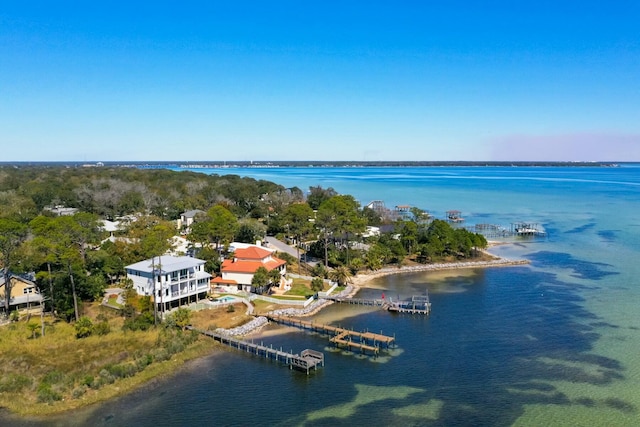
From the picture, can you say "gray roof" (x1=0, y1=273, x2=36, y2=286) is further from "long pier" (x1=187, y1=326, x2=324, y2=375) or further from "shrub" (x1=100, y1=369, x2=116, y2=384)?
"shrub" (x1=100, y1=369, x2=116, y2=384)

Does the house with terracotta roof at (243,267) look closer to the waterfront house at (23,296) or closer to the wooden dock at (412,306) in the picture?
the wooden dock at (412,306)

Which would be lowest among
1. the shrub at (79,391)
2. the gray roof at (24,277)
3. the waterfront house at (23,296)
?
the shrub at (79,391)

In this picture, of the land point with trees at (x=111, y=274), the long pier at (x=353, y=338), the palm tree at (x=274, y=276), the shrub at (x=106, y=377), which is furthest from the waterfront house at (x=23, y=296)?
the long pier at (x=353, y=338)

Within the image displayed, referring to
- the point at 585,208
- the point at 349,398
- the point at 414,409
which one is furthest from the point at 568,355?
the point at 585,208

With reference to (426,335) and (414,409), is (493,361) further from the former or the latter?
(414,409)

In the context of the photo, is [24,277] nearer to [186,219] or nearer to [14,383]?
[14,383]

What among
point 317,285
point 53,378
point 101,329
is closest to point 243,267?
point 317,285
